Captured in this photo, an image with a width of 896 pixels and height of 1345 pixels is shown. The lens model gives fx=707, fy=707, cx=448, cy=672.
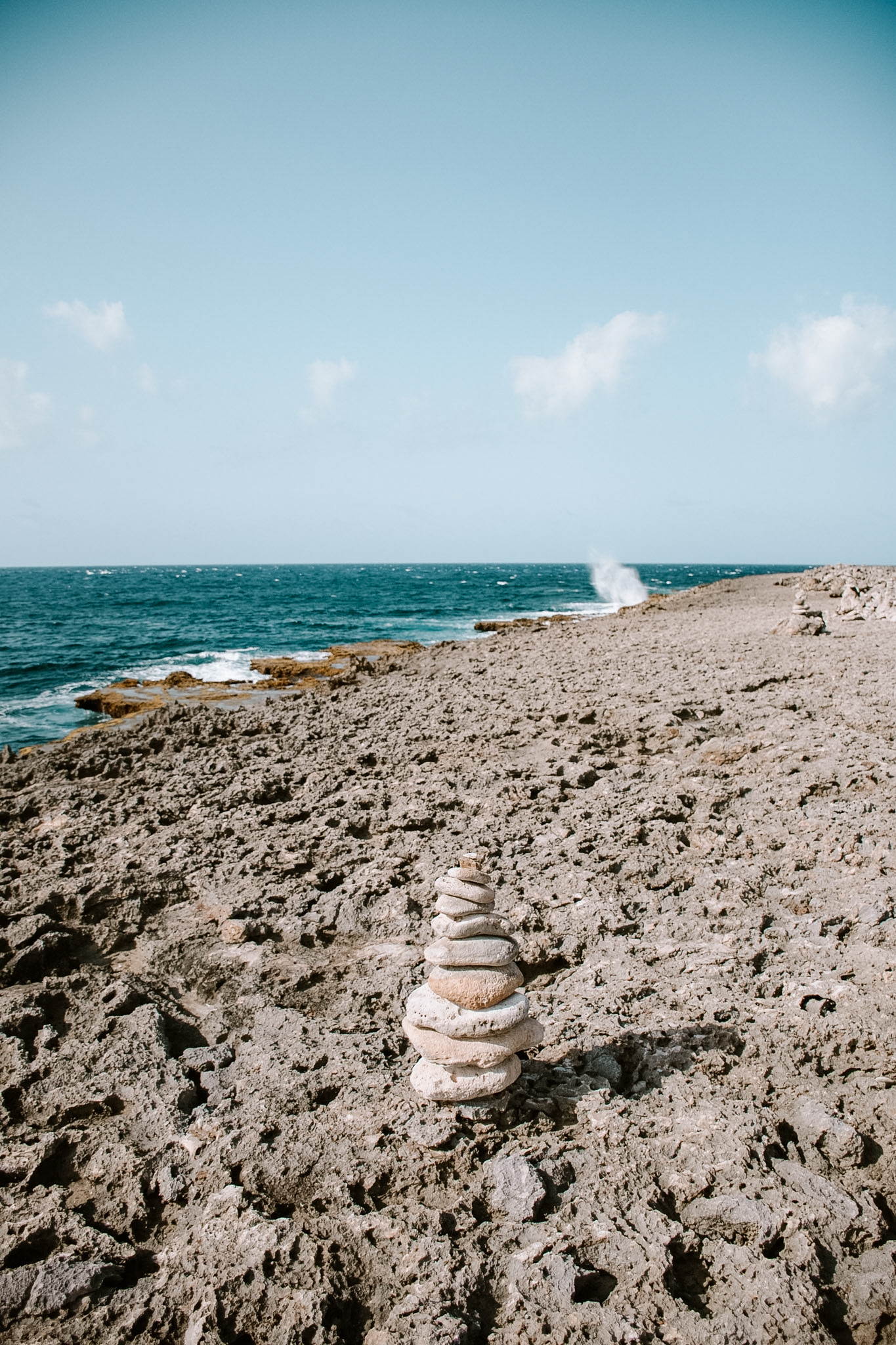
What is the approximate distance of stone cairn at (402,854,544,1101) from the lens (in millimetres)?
3414

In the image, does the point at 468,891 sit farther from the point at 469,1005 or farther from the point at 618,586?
the point at 618,586

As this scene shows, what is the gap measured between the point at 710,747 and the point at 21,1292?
23.7ft

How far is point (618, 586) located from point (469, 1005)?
7521 centimetres

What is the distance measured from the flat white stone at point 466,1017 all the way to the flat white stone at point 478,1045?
0.04 m

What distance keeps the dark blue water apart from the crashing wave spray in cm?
72

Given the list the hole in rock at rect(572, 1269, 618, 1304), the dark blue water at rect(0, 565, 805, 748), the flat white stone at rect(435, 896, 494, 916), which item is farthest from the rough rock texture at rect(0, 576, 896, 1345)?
the dark blue water at rect(0, 565, 805, 748)

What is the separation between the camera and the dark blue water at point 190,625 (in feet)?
72.6

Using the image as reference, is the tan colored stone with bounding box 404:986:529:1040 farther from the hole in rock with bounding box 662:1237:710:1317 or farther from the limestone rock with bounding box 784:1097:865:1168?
the limestone rock with bounding box 784:1097:865:1168

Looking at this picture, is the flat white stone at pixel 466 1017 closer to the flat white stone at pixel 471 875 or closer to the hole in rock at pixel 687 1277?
the flat white stone at pixel 471 875

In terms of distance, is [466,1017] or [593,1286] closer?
[593,1286]

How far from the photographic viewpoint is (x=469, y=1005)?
349cm

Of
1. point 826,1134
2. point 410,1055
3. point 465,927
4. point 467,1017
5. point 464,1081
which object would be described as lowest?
point 410,1055

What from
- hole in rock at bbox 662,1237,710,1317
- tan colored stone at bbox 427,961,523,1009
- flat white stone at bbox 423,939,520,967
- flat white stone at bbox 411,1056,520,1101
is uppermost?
flat white stone at bbox 423,939,520,967

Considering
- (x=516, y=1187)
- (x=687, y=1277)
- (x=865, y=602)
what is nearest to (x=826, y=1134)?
(x=687, y=1277)
